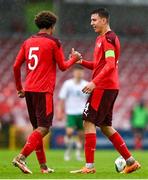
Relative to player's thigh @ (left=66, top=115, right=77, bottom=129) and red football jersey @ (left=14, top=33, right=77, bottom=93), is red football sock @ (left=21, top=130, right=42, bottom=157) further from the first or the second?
player's thigh @ (left=66, top=115, right=77, bottom=129)

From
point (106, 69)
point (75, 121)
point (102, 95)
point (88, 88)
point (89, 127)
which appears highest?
point (106, 69)

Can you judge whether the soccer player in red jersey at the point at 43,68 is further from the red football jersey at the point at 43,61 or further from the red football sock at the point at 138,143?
the red football sock at the point at 138,143

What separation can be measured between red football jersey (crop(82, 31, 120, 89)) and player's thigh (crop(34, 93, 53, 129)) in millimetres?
699

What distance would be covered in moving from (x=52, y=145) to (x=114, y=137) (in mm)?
17431

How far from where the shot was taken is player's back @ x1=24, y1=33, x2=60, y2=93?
11.5 metres

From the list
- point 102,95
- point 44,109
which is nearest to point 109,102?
point 102,95

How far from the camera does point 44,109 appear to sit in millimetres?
11484

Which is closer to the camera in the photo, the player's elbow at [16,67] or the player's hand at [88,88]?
the player's hand at [88,88]

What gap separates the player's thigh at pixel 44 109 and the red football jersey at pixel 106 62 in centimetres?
70

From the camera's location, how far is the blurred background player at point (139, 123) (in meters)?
29.6

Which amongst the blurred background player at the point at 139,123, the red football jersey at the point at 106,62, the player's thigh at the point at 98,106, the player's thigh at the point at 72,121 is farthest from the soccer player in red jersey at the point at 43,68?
the blurred background player at the point at 139,123

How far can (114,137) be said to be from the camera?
38.9ft

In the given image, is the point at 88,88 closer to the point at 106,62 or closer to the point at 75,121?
the point at 106,62

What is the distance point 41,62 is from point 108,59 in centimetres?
92
